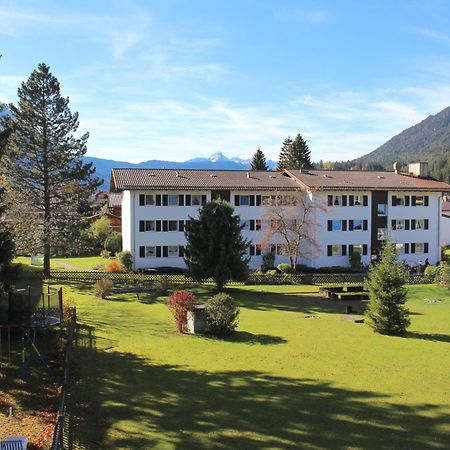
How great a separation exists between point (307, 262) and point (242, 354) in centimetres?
3496

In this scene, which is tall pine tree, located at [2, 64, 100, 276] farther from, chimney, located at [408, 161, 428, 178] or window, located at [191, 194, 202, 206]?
chimney, located at [408, 161, 428, 178]

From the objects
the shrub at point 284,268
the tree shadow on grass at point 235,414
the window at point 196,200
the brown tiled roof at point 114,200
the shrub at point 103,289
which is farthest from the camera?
the brown tiled roof at point 114,200

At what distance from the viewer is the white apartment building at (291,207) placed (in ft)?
168

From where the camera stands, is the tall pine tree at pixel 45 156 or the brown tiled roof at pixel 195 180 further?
the brown tiled roof at pixel 195 180

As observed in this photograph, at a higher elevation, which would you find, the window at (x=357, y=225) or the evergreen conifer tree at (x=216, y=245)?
the window at (x=357, y=225)

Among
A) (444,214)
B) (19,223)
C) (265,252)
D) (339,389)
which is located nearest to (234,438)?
(339,389)

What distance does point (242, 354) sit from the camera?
69.5 feet

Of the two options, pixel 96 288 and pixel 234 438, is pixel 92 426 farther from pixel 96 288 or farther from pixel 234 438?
pixel 96 288

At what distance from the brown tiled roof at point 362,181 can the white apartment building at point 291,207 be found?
0.11 m

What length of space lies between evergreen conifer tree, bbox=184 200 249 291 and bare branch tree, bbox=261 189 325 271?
12.6 metres

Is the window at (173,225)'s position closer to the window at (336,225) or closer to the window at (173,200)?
the window at (173,200)

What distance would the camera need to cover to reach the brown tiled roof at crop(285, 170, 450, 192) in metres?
55.3

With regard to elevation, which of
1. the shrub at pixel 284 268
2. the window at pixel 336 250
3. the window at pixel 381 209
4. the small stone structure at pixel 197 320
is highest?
the window at pixel 381 209

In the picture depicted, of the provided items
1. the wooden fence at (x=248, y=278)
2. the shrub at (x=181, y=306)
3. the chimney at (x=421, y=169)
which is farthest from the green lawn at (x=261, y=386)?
the chimney at (x=421, y=169)
